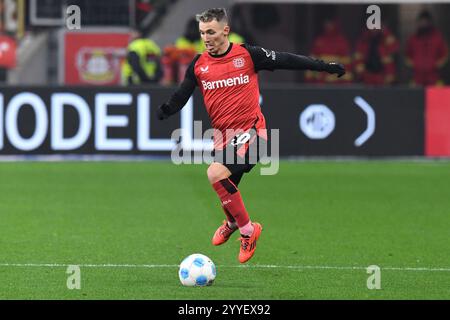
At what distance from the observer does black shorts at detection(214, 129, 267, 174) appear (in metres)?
9.94

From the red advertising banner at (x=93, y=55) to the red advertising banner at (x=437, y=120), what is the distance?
6.58m

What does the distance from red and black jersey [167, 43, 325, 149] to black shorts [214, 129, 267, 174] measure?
60mm

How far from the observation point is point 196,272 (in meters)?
9.09

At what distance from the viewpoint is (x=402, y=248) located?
11.4 m

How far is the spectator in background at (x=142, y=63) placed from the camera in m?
20.3

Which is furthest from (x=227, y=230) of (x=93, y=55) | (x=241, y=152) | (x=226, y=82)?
(x=93, y=55)

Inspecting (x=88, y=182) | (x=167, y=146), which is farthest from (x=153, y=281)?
(x=167, y=146)

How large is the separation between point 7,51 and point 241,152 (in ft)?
43.9

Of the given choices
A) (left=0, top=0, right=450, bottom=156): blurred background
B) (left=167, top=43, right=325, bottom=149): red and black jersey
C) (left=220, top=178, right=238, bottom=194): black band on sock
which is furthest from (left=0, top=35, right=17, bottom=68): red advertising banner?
(left=220, top=178, right=238, bottom=194): black band on sock

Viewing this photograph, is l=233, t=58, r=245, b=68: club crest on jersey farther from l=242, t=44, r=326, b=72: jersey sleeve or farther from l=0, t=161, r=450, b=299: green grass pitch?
l=0, t=161, r=450, b=299: green grass pitch

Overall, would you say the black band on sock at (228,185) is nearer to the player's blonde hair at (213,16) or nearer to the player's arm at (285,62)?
the player's arm at (285,62)

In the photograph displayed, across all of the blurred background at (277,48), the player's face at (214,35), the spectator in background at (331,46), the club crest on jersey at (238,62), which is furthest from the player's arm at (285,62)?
the spectator in background at (331,46)
